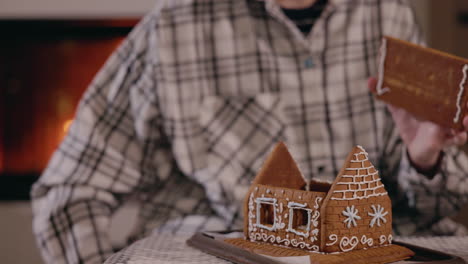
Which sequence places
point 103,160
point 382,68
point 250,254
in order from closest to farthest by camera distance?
point 250,254, point 382,68, point 103,160

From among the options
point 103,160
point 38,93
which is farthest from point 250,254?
point 38,93

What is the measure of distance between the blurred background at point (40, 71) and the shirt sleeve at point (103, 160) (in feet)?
2.22

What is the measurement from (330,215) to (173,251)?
0.66 feet

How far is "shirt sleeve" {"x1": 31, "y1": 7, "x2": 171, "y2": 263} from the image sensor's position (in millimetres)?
1035

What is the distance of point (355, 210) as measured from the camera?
0.54 m

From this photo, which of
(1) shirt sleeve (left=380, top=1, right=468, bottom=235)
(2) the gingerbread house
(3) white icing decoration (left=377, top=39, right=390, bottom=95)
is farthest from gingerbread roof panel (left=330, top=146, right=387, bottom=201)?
(1) shirt sleeve (left=380, top=1, right=468, bottom=235)

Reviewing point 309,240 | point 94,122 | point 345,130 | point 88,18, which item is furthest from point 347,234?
point 88,18

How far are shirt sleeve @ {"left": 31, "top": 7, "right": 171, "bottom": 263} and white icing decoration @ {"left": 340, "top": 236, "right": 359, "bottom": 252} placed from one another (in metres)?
0.60

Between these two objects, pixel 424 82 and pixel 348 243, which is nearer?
pixel 348 243

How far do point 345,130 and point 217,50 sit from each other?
0.31 metres

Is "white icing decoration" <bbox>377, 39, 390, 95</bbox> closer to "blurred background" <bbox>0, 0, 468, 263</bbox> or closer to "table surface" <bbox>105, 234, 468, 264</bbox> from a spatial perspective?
"table surface" <bbox>105, 234, 468, 264</bbox>

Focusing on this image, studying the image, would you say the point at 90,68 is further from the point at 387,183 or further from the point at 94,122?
the point at 387,183

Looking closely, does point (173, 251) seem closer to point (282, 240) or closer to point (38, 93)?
point (282, 240)

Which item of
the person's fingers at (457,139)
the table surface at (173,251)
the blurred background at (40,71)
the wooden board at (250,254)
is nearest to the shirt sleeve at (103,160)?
the table surface at (173,251)
